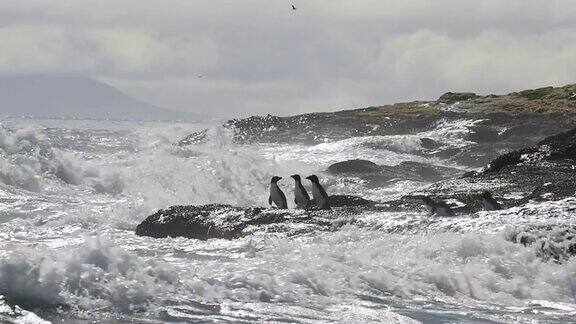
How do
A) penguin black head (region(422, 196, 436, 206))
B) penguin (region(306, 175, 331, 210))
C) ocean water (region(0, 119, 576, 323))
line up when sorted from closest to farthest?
ocean water (region(0, 119, 576, 323))
penguin black head (region(422, 196, 436, 206))
penguin (region(306, 175, 331, 210))

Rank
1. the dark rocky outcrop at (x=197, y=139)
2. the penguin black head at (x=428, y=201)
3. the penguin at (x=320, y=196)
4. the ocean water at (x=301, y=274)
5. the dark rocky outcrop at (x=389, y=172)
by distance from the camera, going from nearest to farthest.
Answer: the ocean water at (x=301, y=274) < the penguin black head at (x=428, y=201) < the penguin at (x=320, y=196) < the dark rocky outcrop at (x=389, y=172) < the dark rocky outcrop at (x=197, y=139)

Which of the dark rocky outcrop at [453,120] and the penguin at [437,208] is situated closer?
the penguin at [437,208]

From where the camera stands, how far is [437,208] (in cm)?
1862

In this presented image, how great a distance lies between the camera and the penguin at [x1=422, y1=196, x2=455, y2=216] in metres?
18.4

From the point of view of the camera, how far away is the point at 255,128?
6369 centimetres

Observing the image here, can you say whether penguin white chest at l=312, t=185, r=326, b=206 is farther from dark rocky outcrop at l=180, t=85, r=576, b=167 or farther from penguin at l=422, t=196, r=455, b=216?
dark rocky outcrop at l=180, t=85, r=576, b=167

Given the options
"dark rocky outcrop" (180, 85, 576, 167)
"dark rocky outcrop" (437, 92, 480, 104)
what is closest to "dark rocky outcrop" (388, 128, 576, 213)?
"dark rocky outcrop" (180, 85, 576, 167)

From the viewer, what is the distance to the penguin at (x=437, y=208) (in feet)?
60.5

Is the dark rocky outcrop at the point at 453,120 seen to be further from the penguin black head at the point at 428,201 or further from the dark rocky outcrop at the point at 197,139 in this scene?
the penguin black head at the point at 428,201

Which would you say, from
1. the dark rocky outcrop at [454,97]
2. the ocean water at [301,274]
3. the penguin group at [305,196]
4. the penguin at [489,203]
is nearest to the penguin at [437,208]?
the ocean water at [301,274]

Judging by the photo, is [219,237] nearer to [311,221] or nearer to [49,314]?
[311,221]

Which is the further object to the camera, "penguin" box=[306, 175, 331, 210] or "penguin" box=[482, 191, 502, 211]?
"penguin" box=[306, 175, 331, 210]


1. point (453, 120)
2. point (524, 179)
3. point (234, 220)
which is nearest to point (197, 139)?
point (453, 120)

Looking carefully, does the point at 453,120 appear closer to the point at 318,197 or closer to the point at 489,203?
the point at 318,197
